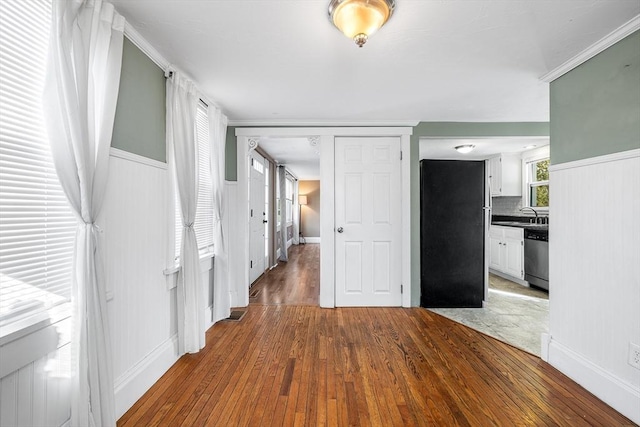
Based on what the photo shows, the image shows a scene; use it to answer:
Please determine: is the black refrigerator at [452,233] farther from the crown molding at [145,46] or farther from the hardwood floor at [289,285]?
the crown molding at [145,46]

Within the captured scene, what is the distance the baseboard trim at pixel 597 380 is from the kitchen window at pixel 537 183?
3.51 metres

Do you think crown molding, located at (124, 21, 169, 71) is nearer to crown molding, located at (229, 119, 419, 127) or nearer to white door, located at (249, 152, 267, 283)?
crown molding, located at (229, 119, 419, 127)

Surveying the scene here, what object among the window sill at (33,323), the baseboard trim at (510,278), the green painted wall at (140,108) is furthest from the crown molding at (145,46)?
the baseboard trim at (510,278)

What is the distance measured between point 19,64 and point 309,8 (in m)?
1.33

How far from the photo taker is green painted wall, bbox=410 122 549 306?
354 centimetres

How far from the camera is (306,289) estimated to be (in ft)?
14.5

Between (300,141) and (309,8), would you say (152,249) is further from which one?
(300,141)

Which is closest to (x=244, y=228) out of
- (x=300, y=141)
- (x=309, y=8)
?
(x=300, y=141)

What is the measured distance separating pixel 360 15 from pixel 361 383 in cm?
227

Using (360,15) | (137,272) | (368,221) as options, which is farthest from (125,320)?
(368,221)

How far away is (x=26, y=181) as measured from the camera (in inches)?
46.9

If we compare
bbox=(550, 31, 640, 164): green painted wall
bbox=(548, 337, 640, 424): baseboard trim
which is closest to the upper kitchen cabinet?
bbox=(550, 31, 640, 164): green painted wall

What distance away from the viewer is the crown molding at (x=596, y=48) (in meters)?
1.70

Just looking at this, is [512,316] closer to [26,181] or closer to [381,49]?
[381,49]
